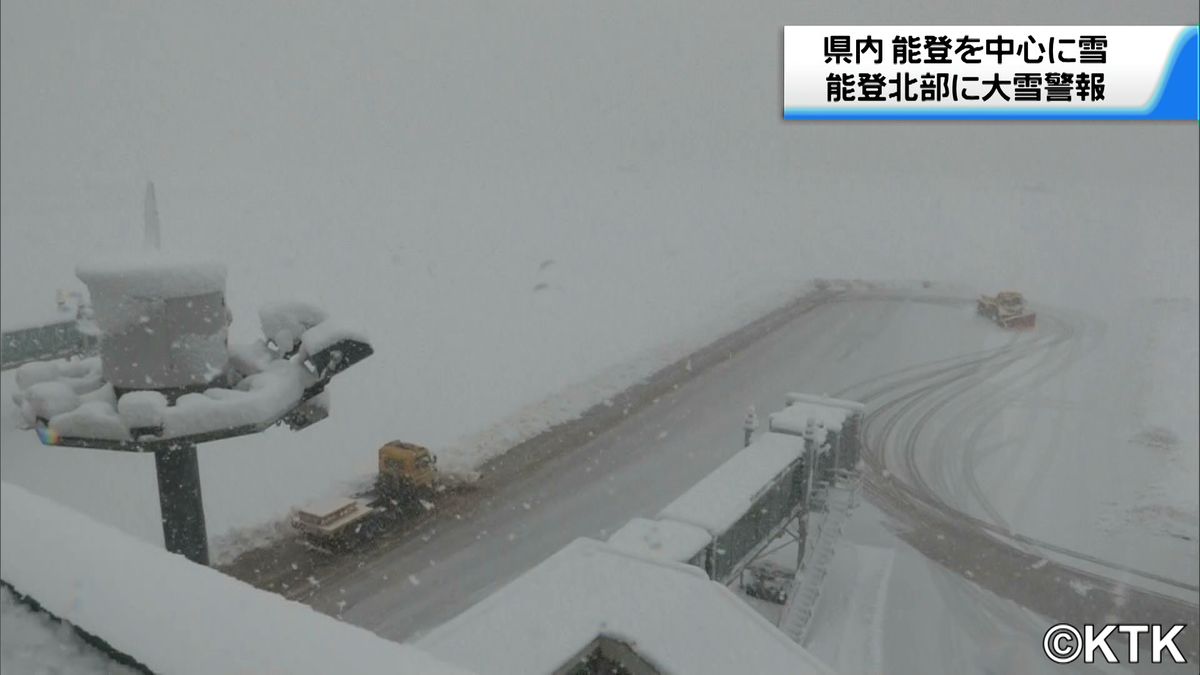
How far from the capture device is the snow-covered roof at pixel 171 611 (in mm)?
1444

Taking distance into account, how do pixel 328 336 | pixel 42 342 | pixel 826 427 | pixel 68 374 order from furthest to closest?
1. pixel 826 427
2. pixel 42 342
3. pixel 68 374
4. pixel 328 336

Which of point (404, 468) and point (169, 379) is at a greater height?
point (169, 379)

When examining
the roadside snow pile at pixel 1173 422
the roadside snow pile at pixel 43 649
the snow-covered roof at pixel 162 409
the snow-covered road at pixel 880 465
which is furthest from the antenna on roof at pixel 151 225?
the roadside snow pile at pixel 1173 422

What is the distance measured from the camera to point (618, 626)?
3199mm

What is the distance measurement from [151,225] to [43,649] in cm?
157

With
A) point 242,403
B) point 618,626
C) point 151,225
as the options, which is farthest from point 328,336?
point 618,626

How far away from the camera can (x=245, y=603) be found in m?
1.69

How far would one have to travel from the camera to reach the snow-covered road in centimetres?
671

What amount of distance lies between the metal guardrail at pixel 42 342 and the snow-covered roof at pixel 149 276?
5.16 m

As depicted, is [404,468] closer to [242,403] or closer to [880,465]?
[242,403]

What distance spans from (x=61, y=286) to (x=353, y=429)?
311cm

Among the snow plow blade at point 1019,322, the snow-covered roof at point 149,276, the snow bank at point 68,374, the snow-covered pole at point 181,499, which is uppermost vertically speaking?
the snow-covered roof at point 149,276

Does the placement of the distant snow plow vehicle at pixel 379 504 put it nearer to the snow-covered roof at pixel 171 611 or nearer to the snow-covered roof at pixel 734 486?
the snow-covered roof at pixel 734 486

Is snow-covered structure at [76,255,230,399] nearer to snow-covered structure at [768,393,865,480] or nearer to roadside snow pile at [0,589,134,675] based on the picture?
roadside snow pile at [0,589,134,675]
